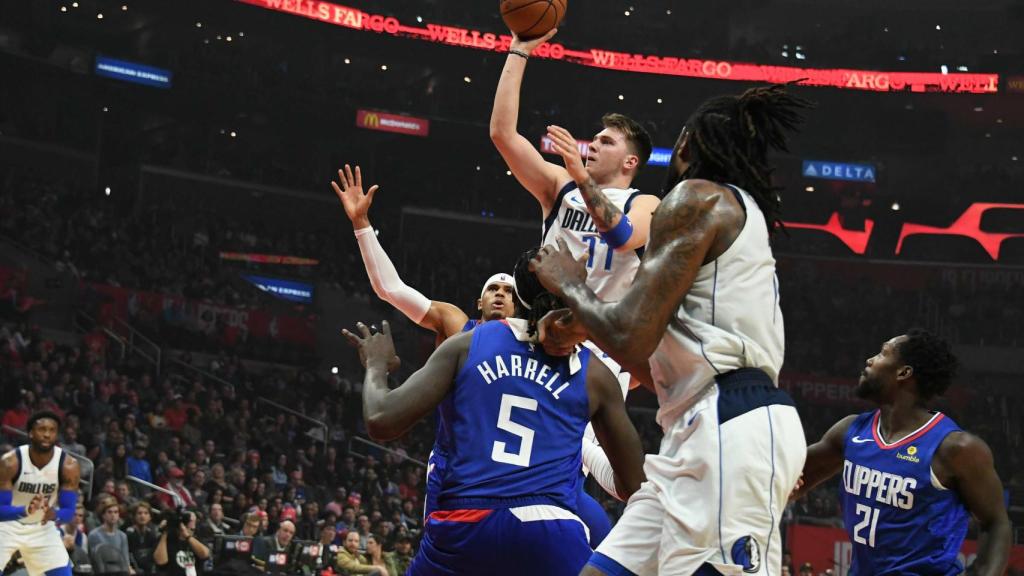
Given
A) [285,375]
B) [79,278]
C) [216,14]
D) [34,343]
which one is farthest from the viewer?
[216,14]

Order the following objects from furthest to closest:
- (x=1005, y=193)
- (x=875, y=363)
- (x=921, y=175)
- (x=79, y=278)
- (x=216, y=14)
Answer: (x=921, y=175) → (x=1005, y=193) → (x=216, y=14) → (x=79, y=278) → (x=875, y=363)

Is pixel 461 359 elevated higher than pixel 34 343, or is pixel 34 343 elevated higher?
pixel 461 359

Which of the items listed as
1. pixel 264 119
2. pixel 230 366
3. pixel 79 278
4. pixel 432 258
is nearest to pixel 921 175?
pixel 432 258

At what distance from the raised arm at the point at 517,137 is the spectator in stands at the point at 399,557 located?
1136cm

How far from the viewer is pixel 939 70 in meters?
36.6

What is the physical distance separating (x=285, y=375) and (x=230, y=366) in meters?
1.76

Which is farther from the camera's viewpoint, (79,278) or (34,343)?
(79,278)

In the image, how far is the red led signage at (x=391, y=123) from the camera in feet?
113

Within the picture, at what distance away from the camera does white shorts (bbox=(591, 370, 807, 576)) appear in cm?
359

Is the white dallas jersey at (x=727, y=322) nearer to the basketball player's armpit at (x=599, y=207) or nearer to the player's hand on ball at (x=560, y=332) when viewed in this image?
the player's hand on ball at (x=560, y=332)

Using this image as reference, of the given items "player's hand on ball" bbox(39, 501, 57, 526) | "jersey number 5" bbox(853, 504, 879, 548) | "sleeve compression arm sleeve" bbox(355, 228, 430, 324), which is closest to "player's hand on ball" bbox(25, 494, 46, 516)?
"player's hand on ball" bbox(39, 501, 57, 526)

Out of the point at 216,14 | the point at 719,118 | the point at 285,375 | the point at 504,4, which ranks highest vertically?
the point at 216,14

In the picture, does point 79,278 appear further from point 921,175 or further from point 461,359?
point 921,175

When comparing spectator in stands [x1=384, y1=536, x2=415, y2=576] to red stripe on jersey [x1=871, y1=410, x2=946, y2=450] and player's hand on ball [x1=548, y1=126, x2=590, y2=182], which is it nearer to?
red stripe on jersey [x1=871, y1=410, x2=946, y2=450]
